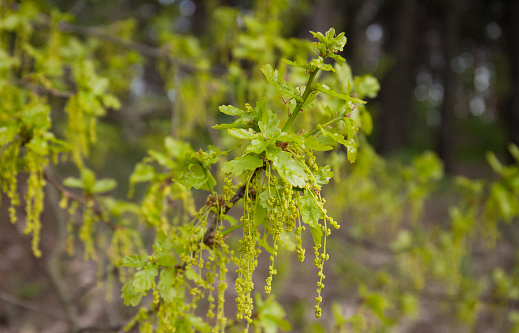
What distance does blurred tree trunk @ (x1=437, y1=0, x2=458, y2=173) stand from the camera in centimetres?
882

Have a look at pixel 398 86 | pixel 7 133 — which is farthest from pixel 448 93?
pixel 7 133

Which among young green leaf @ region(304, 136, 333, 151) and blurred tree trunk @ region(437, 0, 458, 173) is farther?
blurred tree trunk @ region(437, 0, 458, 173)

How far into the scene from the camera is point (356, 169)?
6.55 ft

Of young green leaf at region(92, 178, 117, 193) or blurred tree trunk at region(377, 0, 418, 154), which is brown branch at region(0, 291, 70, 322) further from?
blurred tree trunk at region(377, 0, 418, 154)

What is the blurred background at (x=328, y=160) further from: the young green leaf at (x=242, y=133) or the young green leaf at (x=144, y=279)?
the young green leaf at (x=242, y=133)

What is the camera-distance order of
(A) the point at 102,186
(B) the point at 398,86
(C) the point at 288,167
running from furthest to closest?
(B) the point at 398,86
(A) the point at 102,186
(C) the point at 288,167

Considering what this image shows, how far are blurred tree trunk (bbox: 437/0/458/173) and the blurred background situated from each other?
0.11ft

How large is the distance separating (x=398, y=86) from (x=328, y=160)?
7.76m

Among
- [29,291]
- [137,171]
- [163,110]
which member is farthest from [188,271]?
[29,291]

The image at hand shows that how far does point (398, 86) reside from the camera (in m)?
8.70

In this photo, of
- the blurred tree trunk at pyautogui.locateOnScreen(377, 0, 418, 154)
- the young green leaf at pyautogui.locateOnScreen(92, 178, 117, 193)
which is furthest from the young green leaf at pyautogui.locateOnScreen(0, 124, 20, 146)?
the blurred tree trunk at pyautogui.locateOnScreen(377, 0, 418, 154)

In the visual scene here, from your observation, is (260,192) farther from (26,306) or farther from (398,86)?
(398,86)

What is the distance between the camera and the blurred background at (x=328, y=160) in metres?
2.28

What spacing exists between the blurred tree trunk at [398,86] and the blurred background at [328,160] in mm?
34
